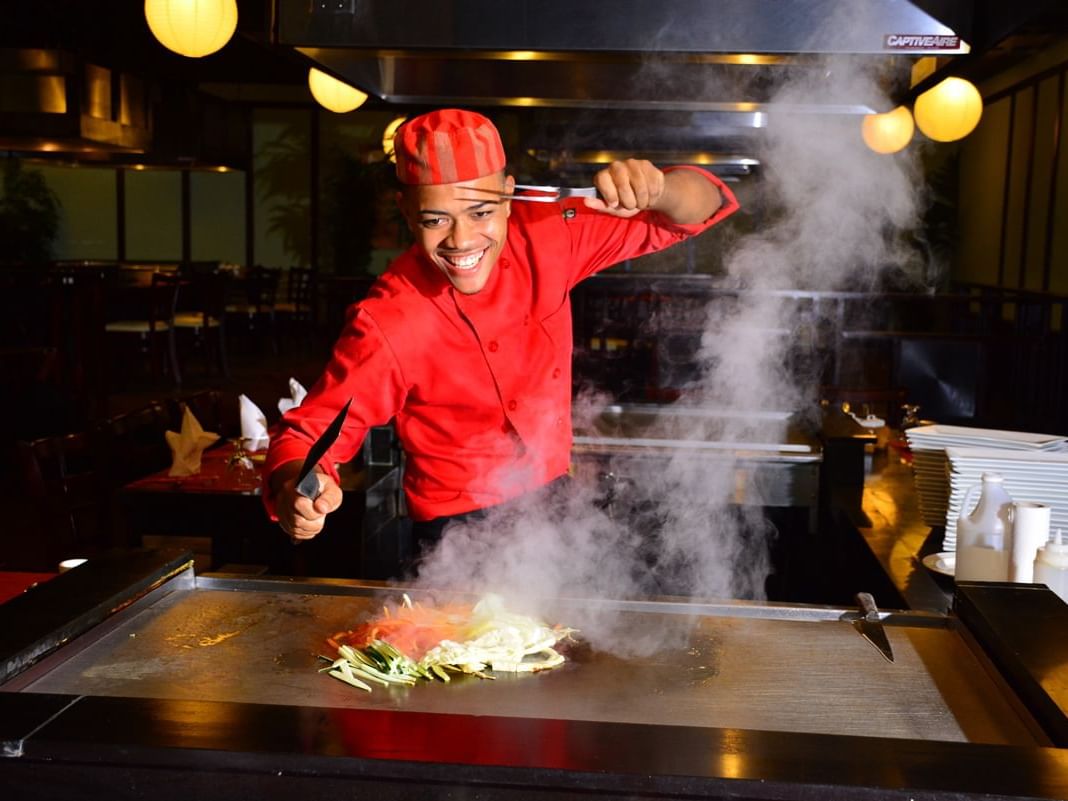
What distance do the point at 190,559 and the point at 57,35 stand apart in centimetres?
1189

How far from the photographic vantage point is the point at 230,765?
1162 millimetres

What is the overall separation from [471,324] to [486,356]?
79mm

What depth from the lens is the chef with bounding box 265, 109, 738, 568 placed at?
2.18 m

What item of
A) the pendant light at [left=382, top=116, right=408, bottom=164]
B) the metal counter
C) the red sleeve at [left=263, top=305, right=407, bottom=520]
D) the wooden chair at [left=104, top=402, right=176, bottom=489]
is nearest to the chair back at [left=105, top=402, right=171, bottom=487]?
the wooden chair at [left=104, top=402, right=176, bottom=489]

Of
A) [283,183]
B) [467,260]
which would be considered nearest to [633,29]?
[467,260]

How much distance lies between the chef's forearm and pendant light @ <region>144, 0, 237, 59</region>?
3.97 m

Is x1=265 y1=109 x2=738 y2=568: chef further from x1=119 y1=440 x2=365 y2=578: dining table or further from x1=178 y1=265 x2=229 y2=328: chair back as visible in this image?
x1=178 y1=265 x2=229 y2=328: chair back

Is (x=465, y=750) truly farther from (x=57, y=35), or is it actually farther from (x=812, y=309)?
(x=57, y=35)

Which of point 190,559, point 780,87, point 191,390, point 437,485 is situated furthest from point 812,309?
point 190,559

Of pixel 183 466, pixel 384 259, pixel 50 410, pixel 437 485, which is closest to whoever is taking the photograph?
pixel 437 485

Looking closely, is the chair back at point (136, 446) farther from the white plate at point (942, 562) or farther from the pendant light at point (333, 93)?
the white plate at point (942, 562)

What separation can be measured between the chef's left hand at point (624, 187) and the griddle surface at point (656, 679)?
2.37 ft

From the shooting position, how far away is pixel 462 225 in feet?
7.12

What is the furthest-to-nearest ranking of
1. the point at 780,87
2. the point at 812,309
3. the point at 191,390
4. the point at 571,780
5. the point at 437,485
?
the point at 191,390, the point at 812,309, the point at 780,87, the point at 437,485, the point at 571,780
